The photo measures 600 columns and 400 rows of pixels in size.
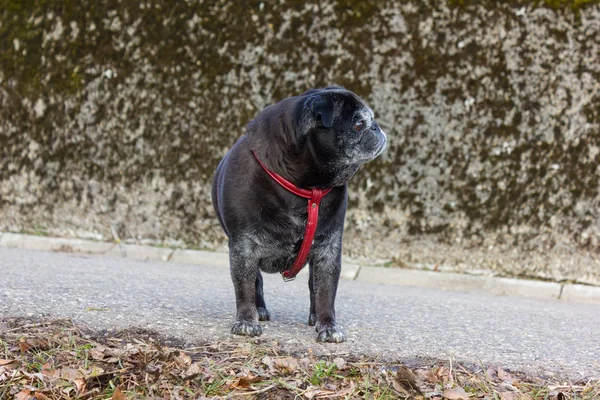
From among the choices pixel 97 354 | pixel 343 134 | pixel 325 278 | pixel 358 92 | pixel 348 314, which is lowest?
pixel 97 354

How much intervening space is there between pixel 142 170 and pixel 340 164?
4.93 meters

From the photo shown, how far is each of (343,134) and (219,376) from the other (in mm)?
1430

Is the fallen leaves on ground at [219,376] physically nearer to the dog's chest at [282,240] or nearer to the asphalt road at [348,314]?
the asphalt road at [348,314]

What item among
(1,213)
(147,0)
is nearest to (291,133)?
(147,0)

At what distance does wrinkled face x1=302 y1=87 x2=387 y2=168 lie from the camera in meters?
3.67

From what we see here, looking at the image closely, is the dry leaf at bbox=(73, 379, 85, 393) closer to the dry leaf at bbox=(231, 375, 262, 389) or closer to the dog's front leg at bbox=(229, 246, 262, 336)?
the dry leaf at bbox=(231, 375, 262, 389)

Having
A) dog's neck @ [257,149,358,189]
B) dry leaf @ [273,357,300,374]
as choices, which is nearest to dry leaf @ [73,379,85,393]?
dry leaf @ [273,357,300,374]

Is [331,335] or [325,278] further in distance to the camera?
[325,278]

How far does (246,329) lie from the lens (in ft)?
12.1

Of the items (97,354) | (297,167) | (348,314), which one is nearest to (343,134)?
(297,167)

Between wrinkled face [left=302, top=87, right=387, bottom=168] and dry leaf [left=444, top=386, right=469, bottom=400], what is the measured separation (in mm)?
1326

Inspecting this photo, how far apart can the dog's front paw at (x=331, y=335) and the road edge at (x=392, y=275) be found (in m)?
3.59

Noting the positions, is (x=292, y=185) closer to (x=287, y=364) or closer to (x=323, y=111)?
(x=323, y=111)

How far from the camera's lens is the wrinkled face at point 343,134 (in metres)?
3.67
